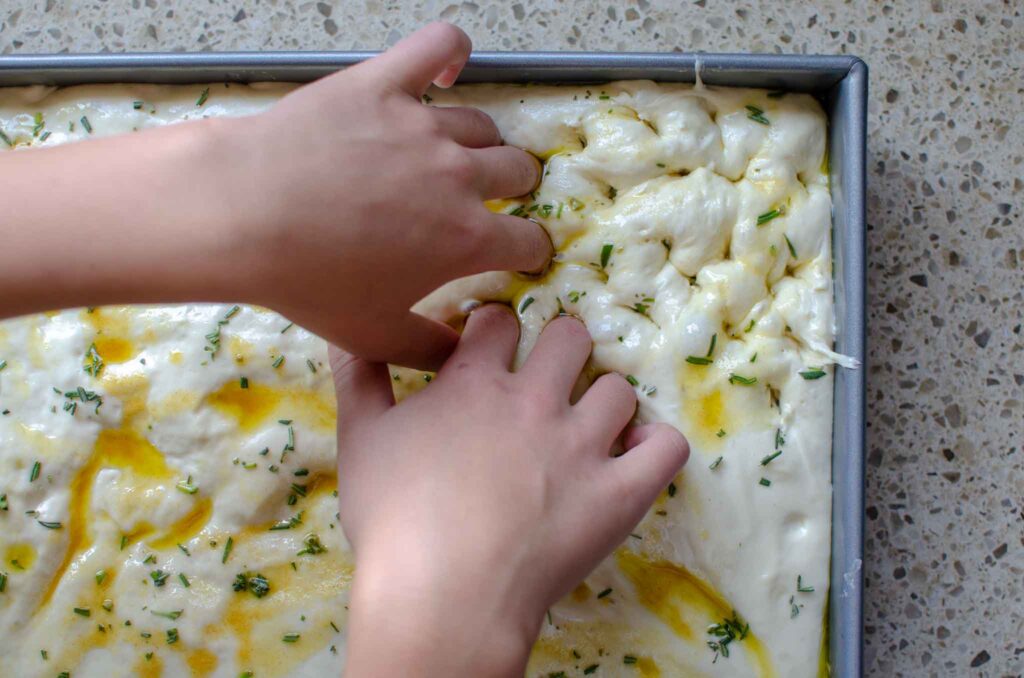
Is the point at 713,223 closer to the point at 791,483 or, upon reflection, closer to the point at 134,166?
the point at 791,483

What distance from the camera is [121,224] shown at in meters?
0.50

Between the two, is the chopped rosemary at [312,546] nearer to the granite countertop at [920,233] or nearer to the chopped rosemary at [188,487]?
the chopped rosemary at [188,487]

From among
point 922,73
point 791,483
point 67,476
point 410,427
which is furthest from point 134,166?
point 922,73

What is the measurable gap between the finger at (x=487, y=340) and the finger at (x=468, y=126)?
0.42ft

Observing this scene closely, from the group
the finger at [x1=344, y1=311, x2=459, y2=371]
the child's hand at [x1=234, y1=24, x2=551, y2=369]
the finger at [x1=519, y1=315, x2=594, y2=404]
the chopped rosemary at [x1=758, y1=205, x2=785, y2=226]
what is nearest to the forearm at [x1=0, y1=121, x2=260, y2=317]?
the child's hand at [x1=234, y1=24, x2=551, y2=369]

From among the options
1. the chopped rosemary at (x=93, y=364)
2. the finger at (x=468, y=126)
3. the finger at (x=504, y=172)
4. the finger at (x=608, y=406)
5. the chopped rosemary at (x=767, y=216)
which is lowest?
the finger at (x=608, y=406)

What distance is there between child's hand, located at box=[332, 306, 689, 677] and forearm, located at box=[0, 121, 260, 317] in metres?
0.18

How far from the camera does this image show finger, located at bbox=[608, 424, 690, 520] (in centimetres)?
64

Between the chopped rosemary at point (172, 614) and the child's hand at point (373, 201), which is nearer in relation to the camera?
the child's hand at point (373, 201)

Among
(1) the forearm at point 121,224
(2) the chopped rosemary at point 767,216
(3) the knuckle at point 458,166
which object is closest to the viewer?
(1) the forearm at point 121,224

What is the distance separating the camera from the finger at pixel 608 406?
0.67 meters

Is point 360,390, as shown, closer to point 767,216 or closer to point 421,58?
point 421,58

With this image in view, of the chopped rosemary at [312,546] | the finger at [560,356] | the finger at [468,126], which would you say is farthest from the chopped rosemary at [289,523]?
the finger at [468,126]

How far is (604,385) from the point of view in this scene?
2.31 ft
